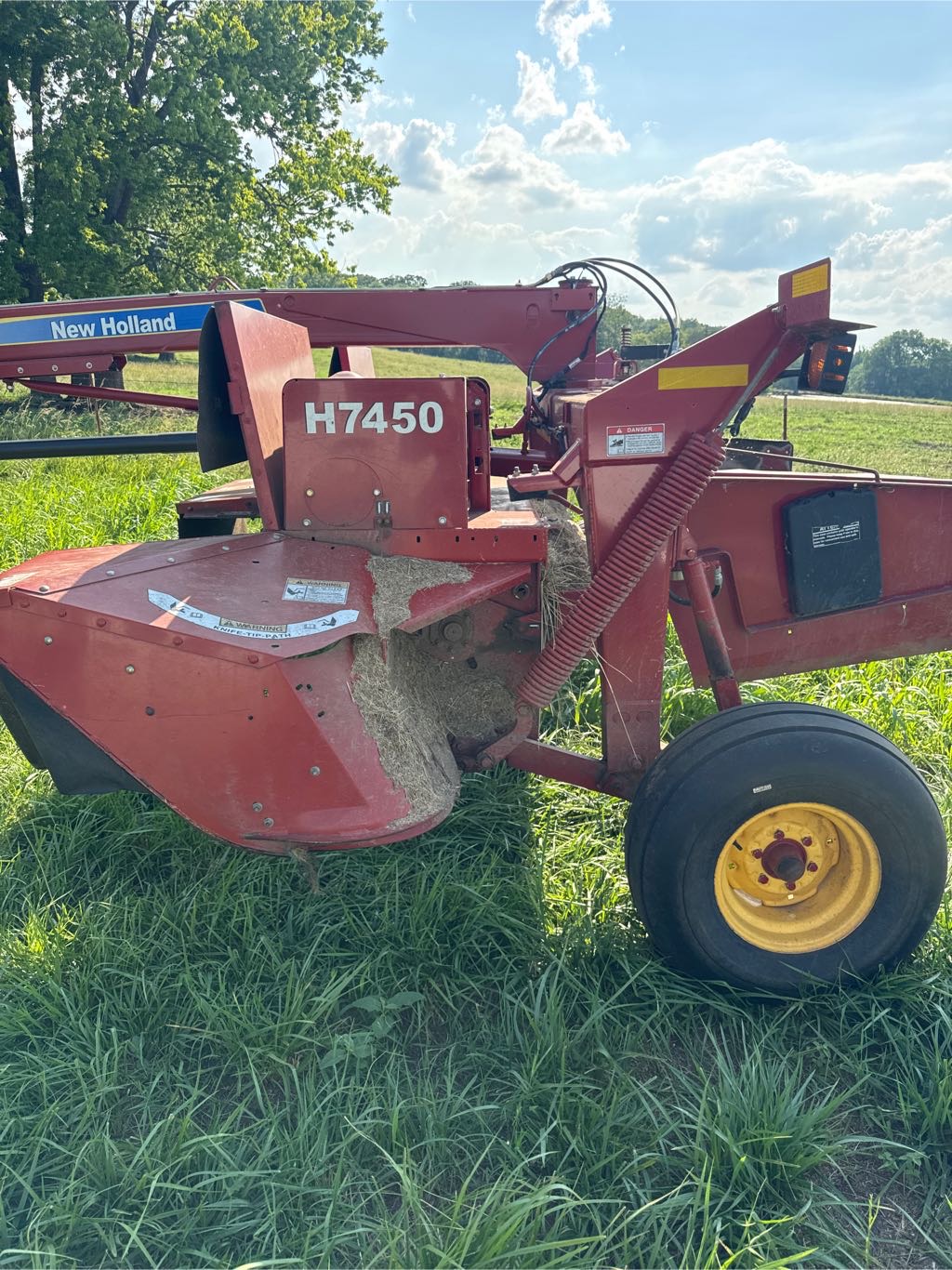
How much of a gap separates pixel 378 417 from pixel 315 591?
51 cm

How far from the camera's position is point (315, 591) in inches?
92.7

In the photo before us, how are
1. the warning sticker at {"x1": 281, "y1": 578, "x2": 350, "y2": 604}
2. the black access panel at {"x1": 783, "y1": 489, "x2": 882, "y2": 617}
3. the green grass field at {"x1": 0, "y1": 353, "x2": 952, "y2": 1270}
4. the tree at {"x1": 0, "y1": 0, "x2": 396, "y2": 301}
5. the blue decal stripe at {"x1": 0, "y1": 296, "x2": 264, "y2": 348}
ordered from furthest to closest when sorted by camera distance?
the tree at {"x1": 0, "y1": 0, "x2": 396, "y2": 301} < the blue decal stripe at {"x1": 0, "y1": 296, "x2": 264, "y2": 348} < the black access panel at {"x1": 783, "y1": 489, "x2": 882, "y2": 617} < the warning sticker at {"x1": 281, "y1": 578, "x2": 350, "y2": 604} < the green grass field at {"x1": 0, "y1": 353, "x2": 952, "y2": 1270}

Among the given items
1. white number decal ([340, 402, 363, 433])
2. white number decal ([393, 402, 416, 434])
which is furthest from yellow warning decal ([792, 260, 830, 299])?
white number decal ([340, 402, 363, 433])

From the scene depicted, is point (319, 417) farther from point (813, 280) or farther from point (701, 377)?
point (813, 280)

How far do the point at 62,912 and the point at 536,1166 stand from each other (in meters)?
1.65

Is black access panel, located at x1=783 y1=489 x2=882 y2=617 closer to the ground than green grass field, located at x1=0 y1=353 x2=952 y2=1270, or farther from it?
farther from it

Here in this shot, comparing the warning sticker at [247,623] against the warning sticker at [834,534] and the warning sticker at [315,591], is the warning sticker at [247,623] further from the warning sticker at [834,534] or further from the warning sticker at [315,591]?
the warning sticker at [834,534]

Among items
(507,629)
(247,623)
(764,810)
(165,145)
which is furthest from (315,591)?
(165,145)

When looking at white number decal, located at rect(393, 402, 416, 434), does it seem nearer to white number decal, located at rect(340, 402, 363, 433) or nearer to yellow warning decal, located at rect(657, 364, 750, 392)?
white number decal, located at rect(340, 402, 363, 433)

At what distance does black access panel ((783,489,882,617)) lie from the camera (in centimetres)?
272

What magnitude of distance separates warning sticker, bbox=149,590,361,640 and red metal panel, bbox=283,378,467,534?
35 centimetres

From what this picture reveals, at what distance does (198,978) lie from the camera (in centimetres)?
248

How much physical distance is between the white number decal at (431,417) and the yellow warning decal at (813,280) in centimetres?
99

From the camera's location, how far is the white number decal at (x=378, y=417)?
239 cm
